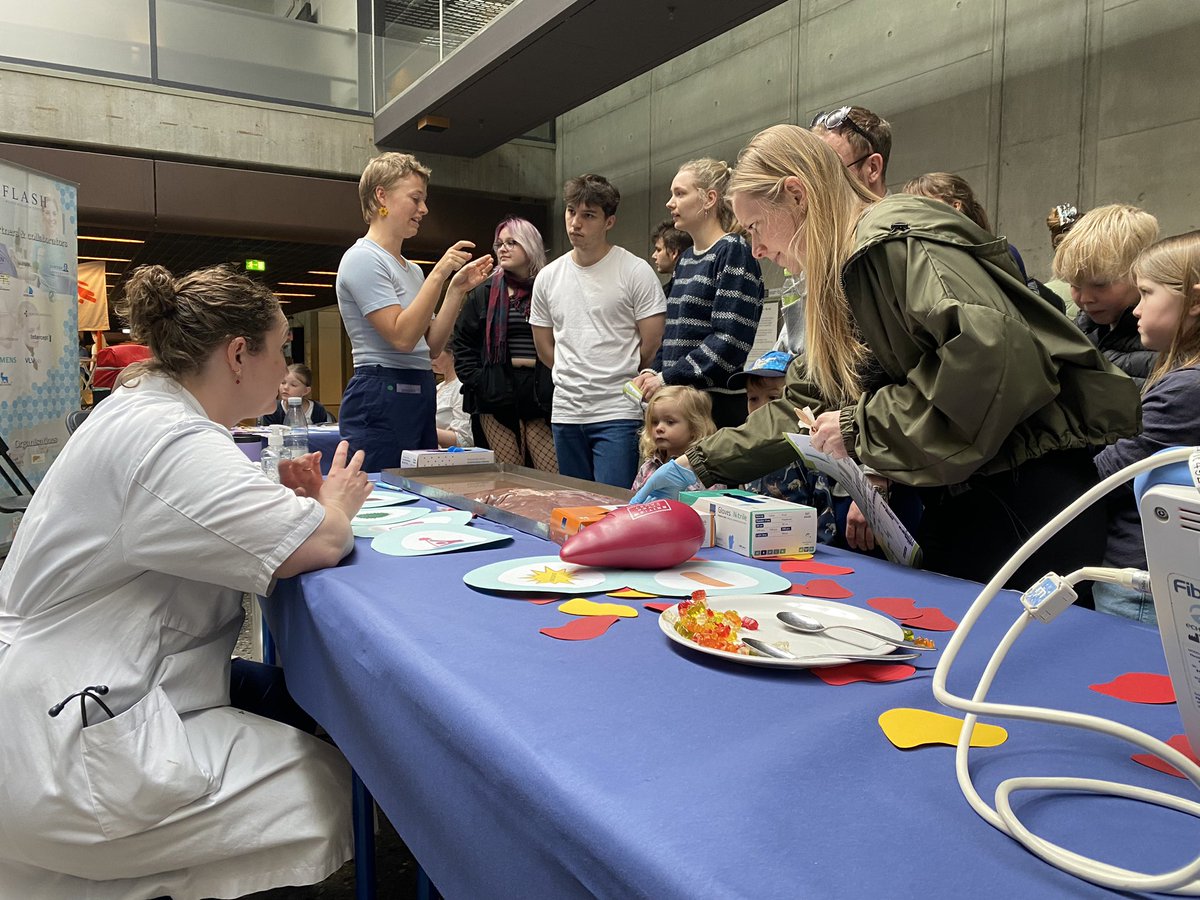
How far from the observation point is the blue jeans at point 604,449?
2916 millimetres

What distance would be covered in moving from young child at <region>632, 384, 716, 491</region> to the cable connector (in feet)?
6.07

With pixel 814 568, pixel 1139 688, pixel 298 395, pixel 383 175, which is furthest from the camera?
pixel 298 395

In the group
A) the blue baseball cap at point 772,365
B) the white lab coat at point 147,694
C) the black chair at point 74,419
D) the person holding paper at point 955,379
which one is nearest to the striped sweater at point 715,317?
the blue baseball cap at point 772,365

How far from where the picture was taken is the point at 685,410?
2.50 metres

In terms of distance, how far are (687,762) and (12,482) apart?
12.3 ft

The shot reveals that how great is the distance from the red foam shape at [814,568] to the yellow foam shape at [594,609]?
0.33 meters

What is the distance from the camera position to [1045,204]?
403 centimetres

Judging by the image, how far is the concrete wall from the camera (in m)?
3.58

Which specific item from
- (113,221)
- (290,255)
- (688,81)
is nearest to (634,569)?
(688,81)

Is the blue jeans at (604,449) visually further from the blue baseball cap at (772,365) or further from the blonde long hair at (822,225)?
the blonde long hair at (822,225)

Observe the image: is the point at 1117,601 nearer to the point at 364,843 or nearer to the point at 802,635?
the point at 802,635

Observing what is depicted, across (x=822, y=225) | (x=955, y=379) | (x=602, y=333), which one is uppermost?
(x=822, y=225)

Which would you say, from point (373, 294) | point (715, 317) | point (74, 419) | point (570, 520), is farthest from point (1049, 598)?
point (74, 419)

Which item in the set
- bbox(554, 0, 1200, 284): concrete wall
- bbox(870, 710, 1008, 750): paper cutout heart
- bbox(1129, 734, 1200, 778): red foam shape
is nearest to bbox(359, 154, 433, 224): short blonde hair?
bbox(870, 710, 1008, 750): paper cutout heart
